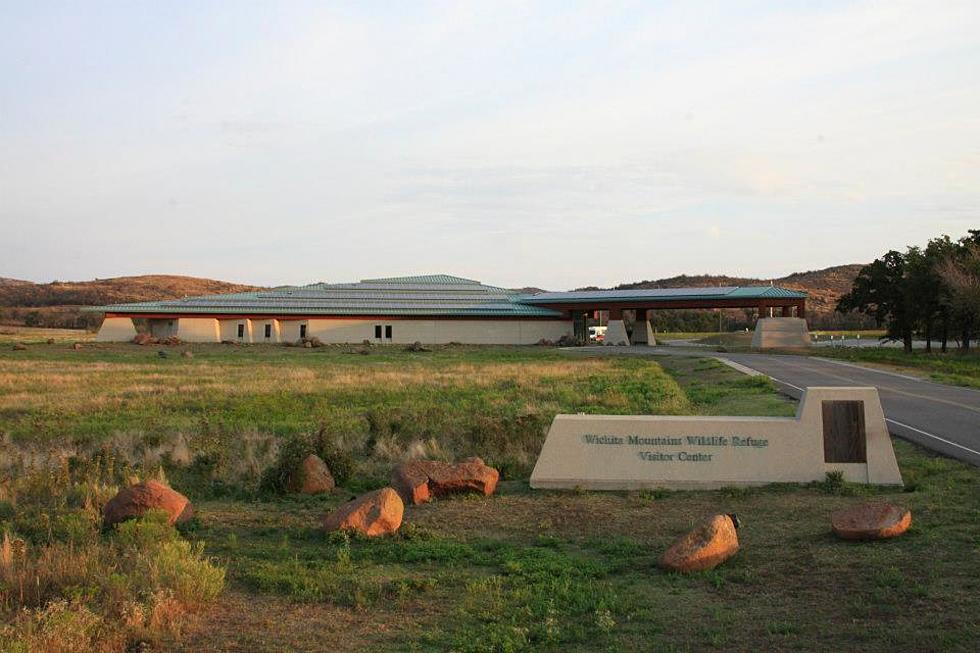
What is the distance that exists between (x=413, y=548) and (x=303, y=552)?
1.15 m

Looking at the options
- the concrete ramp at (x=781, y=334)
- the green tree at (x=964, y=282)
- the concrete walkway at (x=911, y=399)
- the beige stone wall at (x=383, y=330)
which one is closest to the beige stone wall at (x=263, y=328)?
the beige stone wall at (x=383, y=330)

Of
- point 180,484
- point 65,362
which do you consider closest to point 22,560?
point 180,484

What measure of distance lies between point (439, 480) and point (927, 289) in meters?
46.4

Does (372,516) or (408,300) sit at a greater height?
(408,300)

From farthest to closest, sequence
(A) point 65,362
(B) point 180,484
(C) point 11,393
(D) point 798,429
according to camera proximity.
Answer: (A) point 65,362
(C) point 11,393
(B) point 180,484
(D) point 798,429

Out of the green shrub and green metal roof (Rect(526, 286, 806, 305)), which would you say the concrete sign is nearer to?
the green shrub

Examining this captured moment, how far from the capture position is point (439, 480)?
12508 millimetres

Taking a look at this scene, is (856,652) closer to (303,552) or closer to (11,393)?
(303,552)

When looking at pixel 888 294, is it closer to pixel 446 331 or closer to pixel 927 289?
pixel 927 289

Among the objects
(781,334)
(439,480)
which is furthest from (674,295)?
(439,480)

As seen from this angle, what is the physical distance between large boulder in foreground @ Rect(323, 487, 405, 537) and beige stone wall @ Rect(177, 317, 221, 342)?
193 ft

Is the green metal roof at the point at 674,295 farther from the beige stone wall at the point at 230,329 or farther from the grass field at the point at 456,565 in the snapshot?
the grass field at the point at 456,565

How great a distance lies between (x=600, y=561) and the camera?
938 cm

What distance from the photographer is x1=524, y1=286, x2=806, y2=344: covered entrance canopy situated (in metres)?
64.6
